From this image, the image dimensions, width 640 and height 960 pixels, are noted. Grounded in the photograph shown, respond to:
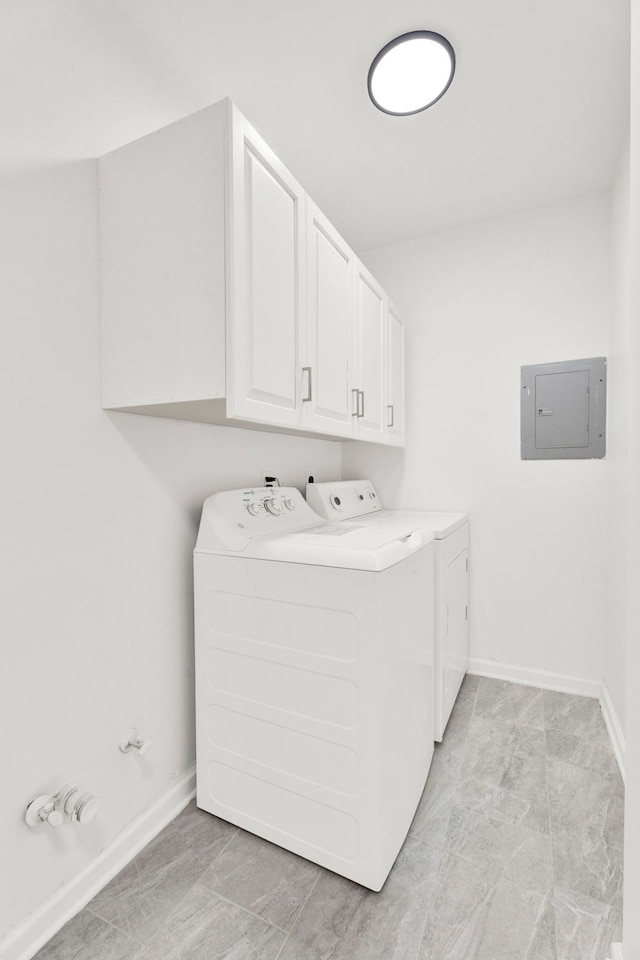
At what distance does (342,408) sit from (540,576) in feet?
4.95

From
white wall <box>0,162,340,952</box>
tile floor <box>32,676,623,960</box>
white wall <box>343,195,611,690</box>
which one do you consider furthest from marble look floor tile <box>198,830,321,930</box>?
white wall <box>343,195,611,690</box>

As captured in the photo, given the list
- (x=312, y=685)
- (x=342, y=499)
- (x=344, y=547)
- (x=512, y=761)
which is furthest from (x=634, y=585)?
(x=342, y=499)

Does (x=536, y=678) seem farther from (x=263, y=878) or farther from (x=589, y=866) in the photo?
(x=263, y=878)

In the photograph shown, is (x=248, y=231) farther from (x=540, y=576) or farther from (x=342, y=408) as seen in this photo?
(x=540, y=576)

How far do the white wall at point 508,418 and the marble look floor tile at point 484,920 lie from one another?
138 centimetres

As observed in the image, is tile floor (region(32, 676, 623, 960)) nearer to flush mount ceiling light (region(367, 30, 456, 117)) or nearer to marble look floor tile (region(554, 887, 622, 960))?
marble look floor tile (region(554, 887, 622, 960))

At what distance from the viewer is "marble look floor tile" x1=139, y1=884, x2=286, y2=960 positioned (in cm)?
108

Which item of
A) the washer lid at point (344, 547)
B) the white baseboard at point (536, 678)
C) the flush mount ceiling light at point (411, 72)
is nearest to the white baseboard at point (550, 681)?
the white baseboard at point (536, 678)

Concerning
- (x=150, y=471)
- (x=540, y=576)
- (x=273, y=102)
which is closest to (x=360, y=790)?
(x=150, y=471)

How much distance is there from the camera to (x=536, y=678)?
2447 mm

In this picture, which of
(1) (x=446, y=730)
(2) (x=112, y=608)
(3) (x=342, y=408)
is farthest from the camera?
(1) (x=446, y=730)

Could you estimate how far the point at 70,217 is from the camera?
4.05 feet

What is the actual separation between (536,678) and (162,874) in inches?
78.9

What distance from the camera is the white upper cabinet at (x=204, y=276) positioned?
45.8 inches
